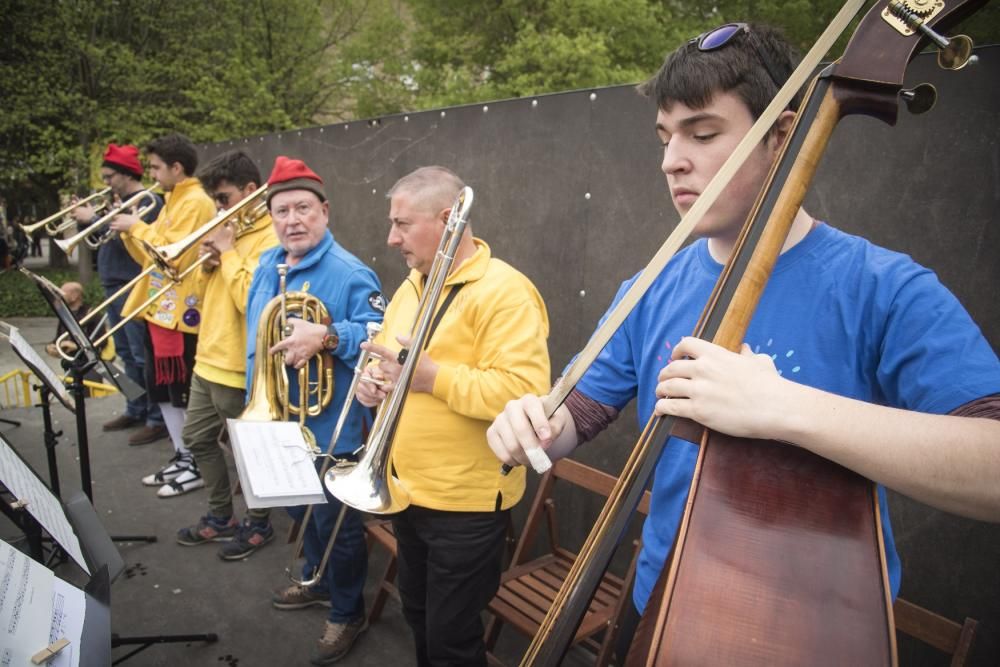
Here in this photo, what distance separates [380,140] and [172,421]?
307 centimetres

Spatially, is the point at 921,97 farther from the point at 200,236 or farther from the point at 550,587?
the point at 200,236

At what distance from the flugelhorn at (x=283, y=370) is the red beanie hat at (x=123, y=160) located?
3.51m

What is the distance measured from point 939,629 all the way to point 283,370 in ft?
10.0

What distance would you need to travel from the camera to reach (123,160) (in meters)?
5.53

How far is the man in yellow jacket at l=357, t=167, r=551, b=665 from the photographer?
2395 millimetres

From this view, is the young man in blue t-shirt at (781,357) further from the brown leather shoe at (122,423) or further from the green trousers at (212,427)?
the brown leather shoe at (122,423)

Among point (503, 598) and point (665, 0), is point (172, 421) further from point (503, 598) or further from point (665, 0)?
point (665, 0)

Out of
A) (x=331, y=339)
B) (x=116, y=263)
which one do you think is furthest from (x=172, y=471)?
(x=331, y=339)

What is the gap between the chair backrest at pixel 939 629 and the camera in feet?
6.27

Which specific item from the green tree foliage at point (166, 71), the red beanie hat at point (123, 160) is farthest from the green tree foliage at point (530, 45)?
the red beanie hat at point (123, 160)

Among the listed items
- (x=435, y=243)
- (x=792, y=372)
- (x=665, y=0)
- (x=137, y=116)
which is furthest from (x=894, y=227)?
(x=137, y=116)

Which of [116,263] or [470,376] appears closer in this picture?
[470,376]

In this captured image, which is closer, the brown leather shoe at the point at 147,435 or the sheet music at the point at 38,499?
the sheet music at the point at 38,499

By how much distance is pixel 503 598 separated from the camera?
9.66 feet
